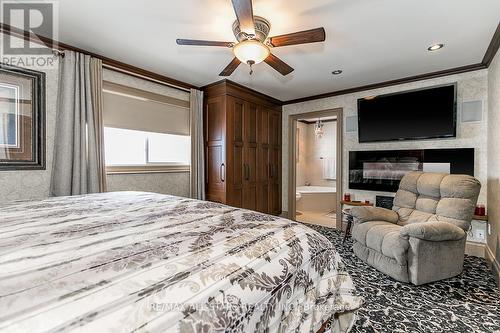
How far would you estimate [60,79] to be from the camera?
8.41 feet

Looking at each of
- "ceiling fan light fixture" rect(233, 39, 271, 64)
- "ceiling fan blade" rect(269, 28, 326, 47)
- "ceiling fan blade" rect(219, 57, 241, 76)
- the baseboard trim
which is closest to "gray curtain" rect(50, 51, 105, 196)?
"ceiling fan blade" rect(219, 57, 241, 76)

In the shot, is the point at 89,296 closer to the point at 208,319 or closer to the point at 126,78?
the point at 208,319

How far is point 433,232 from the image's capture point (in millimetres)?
2107

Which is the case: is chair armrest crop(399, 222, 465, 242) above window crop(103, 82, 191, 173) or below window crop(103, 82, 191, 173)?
below

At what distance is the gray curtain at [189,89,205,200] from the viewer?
12.5 feet

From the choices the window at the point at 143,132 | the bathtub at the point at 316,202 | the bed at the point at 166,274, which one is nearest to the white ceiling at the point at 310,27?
the window at the point at 143,132

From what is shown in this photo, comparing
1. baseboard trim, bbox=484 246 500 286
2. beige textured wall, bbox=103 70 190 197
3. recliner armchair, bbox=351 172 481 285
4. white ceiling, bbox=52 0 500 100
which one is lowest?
baseboard trim, bbox=484 246 500 286

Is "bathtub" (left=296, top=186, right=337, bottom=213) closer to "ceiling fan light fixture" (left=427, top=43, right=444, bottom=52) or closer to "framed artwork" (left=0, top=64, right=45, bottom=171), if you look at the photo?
"ceiling fan light fixture" (left=427, top=43, right=444, bottom=52)

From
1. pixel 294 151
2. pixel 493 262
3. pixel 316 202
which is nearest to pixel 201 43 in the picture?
pixel 294 151

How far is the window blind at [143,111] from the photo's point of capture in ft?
9.80

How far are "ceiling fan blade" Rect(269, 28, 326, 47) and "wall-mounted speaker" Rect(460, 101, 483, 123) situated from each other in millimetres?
2592

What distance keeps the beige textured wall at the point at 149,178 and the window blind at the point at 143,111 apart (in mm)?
83

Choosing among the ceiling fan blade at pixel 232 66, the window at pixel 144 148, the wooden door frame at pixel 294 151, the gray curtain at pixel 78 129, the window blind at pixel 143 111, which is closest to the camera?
the ceiling fan blade at pixel 232 66

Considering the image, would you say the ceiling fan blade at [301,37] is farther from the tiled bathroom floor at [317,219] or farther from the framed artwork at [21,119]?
the tiled bathroom floor at [317,219]
